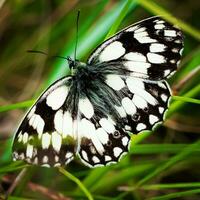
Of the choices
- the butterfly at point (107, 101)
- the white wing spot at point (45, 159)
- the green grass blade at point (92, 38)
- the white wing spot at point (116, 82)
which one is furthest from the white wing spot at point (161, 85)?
the green grass blade at point (92, 38)

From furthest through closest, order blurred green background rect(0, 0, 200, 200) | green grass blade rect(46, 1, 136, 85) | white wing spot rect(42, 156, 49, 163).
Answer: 1. green grass blade rect(46, 1, 136, 85)
2. blurred green background rect(0, 0, 200, 200)
3. white wing spot rect(42, 156, 49, 163)

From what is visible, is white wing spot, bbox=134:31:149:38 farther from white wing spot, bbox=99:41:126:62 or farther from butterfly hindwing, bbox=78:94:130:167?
butterfly hindwing, bbox=78:94:130:167

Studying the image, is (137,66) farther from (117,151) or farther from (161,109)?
(117,151)

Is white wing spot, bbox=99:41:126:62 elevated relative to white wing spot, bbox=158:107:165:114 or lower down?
elevated

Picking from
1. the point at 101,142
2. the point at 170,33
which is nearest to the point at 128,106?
the point at 101,142

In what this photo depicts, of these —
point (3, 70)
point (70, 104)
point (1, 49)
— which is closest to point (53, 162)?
point (70, 104)

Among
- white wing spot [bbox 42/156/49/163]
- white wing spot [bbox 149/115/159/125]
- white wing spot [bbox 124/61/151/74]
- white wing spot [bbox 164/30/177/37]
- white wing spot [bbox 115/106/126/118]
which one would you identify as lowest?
white wing spot [bbox 42/156/49/163]

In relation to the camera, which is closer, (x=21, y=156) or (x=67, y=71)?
(x=21, y=156)

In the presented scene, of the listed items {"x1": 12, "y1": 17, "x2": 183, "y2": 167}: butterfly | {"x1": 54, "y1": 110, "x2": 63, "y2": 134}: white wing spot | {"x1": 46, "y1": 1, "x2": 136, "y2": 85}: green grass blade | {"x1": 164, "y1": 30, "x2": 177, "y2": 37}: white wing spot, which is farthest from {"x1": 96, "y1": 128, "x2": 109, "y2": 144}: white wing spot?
{"x1": 46, "y1": 1, "x2": 136, "y2": 85}: green grass blade
